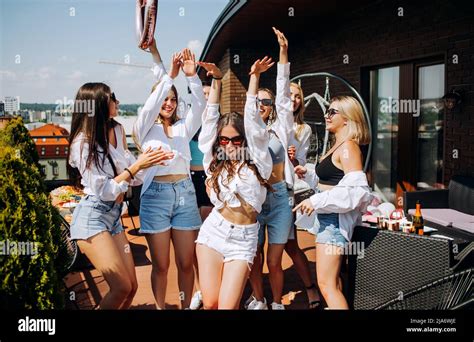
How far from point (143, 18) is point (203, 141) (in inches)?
47.3

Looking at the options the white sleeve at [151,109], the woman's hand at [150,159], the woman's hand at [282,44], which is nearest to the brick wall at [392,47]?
the woman's hand at [282,44]

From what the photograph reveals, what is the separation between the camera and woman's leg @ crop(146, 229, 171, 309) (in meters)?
3.01

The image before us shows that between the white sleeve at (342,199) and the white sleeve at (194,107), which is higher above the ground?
the white sleeve at (194,107)

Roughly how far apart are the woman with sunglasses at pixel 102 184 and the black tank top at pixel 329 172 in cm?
99

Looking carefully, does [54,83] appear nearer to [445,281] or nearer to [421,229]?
[421,229]

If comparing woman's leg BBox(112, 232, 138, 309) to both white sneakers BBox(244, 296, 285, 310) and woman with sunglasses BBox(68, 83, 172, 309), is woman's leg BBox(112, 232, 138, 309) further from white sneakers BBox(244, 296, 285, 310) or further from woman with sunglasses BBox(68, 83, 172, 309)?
white sneakers BBox(244, 296, 285, 310)

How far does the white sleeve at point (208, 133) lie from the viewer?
290 cm

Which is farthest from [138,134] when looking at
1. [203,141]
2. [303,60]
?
[303,60]

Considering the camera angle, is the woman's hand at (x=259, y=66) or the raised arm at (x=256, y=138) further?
the woman's hand at (x=259, y=66)

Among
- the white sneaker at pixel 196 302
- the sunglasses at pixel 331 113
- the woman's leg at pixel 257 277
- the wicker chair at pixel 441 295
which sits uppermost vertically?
the sunglasses at pixel 331 113

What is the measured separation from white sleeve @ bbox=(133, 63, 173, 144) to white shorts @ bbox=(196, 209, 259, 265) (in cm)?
79

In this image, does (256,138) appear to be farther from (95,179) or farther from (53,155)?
(53,155)

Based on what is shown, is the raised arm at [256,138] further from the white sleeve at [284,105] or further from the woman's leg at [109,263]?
the woman's leg at [109,263]

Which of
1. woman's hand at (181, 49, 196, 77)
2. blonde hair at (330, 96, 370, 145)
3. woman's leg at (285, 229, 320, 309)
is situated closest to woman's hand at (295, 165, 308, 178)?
woman's leg at (285, 229, 320, 309)
